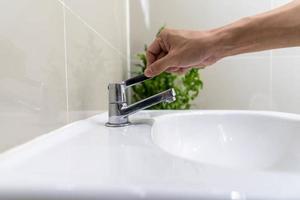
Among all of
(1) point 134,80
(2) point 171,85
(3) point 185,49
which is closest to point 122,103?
(1) point 134,80

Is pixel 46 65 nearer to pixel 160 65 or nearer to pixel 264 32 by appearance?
pixel 160 65

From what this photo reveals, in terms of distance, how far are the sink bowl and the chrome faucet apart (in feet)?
0.17

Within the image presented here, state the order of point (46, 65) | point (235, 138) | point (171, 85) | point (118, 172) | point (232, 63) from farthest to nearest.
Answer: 1. point (232, 63)
2. point (171, 85)
3. point (235, 138)
4. point (46, 65)
5. point (118, 172)

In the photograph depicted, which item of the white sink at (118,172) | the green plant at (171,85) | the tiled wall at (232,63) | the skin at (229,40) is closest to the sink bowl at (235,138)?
the white sink at (118,172)

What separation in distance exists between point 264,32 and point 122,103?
277 millimetres

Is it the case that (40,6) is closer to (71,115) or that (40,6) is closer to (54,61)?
(54,61)

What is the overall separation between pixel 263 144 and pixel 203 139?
0.13 m

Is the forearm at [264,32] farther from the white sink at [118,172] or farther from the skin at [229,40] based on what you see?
the white sink at [118,172]

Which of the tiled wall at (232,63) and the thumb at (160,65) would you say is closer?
the thumb at (160,65)

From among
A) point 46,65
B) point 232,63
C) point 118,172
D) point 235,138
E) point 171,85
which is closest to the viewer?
point 118,172

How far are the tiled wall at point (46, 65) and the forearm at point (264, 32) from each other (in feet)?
0.81

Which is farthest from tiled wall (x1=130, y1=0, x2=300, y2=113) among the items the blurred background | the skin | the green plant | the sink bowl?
the skin

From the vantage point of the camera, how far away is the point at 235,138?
2.13 feet

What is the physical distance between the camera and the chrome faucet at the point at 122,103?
1.73 feet
